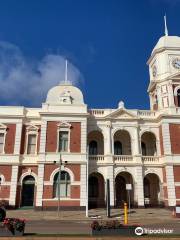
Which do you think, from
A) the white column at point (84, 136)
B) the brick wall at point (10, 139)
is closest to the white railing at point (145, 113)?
the white column at point (84, 136)

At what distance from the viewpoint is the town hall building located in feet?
97.9

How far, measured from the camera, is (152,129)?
34.1 m

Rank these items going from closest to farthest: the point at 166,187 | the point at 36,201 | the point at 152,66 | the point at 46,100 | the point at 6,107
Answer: the point at 36,201
the point at 166,187
the point at 6,107
the point at 46,100
the point at 152,66

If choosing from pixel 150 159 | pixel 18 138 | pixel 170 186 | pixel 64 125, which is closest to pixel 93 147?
pixel 64 125

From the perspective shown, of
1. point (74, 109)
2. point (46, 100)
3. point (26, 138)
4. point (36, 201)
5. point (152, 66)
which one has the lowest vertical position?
point (36, 201)

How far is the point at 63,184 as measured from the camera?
29.8 meters

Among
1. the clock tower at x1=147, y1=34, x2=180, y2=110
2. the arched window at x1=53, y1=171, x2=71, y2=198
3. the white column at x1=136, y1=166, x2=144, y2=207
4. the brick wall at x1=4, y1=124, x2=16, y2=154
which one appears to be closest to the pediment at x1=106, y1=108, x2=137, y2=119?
the clock tower at x1=147, y1=34, x2=180, y2=110

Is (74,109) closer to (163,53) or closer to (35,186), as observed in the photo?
(35,186)

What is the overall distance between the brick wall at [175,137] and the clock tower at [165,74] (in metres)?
2.63

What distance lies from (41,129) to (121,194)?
42.7 ft

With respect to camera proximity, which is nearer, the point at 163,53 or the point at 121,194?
the point at 121,194

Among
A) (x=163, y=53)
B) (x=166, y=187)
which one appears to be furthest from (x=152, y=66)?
(x=166, y=187)

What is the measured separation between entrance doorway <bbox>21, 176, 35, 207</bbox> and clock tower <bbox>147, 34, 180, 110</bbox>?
18463 millimetres

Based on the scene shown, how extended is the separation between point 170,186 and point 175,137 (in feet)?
19.0
